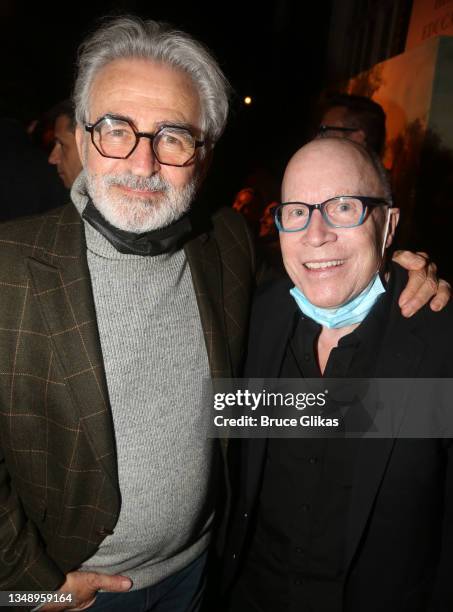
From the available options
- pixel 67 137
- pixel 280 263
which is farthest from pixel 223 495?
pixel 67 137

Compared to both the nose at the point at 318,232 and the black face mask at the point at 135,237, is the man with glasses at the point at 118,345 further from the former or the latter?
the nose at the point at 318,232

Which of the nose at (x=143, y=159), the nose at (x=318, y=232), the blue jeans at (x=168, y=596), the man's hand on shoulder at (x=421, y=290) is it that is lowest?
the blue jeans at (x=168, y=596)

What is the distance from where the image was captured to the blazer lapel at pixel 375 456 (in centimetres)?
150

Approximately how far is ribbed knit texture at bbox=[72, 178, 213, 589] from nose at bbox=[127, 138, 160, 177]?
0.82ft

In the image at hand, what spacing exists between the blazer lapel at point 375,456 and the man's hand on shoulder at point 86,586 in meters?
0.81

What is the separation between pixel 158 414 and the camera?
5.14ft

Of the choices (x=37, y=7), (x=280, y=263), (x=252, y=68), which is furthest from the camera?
(x=252, y=68)

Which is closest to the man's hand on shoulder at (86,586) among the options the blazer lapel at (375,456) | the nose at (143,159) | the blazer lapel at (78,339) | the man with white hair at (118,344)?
the man with white hair at (118,344)

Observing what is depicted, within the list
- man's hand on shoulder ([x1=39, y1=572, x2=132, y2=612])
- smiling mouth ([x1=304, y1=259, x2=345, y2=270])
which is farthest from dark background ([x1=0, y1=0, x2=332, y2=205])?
man's hand on shoulder ([x1=39, y1=572, x2=132, y2=612])

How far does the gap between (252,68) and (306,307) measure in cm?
870

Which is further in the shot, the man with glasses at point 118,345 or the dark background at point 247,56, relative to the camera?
the dark background at point 247,56

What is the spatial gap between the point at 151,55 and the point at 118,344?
1.06 metres

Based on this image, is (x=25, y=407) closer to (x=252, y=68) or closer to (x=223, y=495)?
(x=223, y=495)

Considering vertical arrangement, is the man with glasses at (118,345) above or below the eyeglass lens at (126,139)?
below
